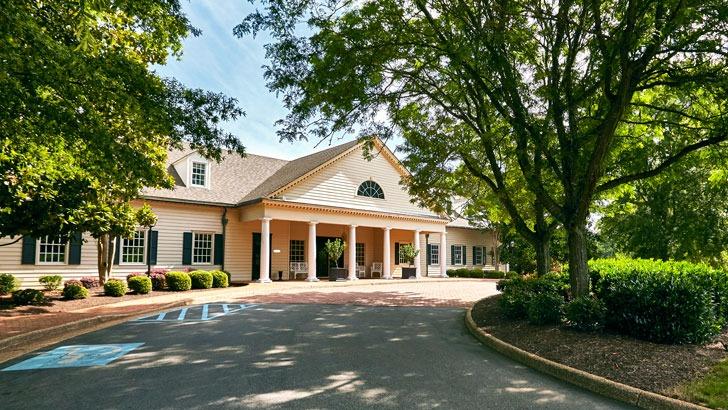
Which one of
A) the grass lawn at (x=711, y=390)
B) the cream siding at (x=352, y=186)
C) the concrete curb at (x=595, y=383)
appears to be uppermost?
the cream siding at (x=352, y=186)

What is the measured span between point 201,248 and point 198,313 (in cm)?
1002

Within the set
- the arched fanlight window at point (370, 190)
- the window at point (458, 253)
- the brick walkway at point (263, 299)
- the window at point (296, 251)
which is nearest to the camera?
the brick walkway at point (263, 299)

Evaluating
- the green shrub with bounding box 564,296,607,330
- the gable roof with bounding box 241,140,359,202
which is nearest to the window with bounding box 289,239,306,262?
the gable roof with bounding box 241,140,359,202

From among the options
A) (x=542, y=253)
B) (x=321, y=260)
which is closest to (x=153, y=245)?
(x=321, y=260)

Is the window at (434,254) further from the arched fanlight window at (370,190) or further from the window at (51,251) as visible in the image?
the window at (51,251)

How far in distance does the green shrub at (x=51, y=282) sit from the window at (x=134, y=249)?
2.92 m

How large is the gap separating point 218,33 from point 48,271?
43.5 ft

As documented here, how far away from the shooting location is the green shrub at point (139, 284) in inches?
651

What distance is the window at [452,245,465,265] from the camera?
Result: 112 feet

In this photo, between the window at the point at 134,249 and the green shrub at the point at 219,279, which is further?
the window at the point at 134,249

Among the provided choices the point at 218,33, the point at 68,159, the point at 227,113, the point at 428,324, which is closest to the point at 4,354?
the point at 68,159

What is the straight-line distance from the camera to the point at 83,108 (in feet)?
27.5

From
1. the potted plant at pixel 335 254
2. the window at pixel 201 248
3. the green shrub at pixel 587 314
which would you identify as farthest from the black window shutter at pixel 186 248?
the green shrub at pixel 587 314

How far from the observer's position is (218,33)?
10094mm
